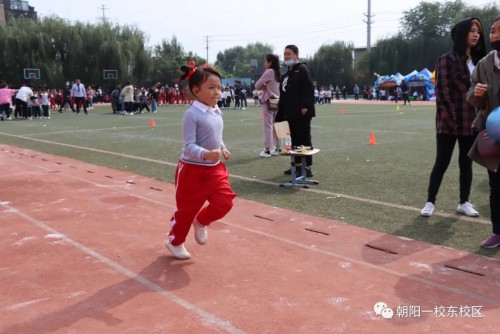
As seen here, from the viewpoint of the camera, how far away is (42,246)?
15.1ft

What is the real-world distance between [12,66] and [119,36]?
11333 mm

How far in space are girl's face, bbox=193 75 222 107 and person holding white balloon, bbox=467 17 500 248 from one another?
7.47 ft

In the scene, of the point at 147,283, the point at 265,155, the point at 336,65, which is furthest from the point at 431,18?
the point at 147,283

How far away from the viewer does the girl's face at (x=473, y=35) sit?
4.86 metres

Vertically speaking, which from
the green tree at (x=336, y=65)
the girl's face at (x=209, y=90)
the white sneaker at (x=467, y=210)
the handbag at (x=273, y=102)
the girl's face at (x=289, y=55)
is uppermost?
the green tree at (x=336, y=65)

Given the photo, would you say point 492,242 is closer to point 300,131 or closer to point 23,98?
point 300,131

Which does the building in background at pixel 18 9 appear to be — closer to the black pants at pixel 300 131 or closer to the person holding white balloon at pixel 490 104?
the black pants at pixel 300 131

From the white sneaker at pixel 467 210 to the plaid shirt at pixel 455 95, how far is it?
0.85 metres

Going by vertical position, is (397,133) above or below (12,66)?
below

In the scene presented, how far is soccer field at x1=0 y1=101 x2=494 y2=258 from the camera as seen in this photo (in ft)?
16.9

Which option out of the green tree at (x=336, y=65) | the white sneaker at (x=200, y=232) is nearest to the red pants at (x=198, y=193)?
the white sneaker at (x=200, y=232)

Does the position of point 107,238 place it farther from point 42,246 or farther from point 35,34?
point 35,34

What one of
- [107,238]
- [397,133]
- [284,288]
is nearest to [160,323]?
[284,288]

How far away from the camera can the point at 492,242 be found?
4.31 metres
